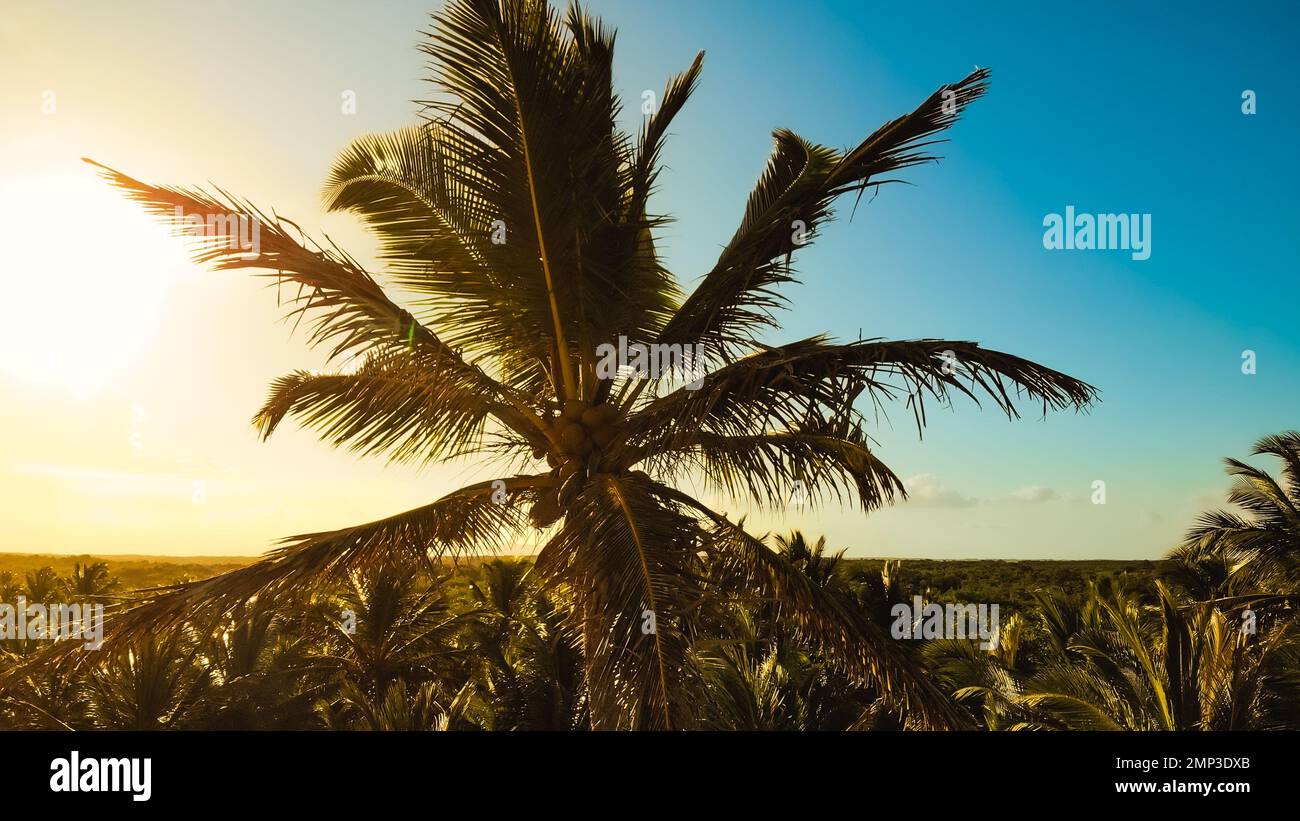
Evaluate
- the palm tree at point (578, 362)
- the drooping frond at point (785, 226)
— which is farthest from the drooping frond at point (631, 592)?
the drooping frond at point (785, 226)

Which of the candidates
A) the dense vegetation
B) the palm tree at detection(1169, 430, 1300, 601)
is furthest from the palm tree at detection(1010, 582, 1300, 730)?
the palm tree at detection(1169, 430, 1300, 601)

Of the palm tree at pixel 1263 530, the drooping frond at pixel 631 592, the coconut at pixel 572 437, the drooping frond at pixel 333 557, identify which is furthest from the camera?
the palm tree at pixel 1263 530

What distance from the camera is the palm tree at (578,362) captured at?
4555mm

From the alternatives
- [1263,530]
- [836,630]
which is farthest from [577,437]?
[1263,530]

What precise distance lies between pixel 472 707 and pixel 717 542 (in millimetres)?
13280

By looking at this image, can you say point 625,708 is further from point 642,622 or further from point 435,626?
point 435,626

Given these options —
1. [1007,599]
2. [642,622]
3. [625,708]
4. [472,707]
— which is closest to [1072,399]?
[642,622]

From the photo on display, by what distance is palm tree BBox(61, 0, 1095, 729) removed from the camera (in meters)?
4.55

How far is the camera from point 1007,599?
37.7 metres

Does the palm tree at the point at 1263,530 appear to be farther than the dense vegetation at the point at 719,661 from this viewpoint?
Yes

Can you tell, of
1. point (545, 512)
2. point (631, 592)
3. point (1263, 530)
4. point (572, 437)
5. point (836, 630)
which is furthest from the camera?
point (1263, 530)

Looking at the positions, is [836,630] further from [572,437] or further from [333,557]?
[333,557]

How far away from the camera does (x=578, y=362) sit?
6363mm

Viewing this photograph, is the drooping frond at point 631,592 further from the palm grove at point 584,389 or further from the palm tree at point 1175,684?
the palm tree at point 1175,684
